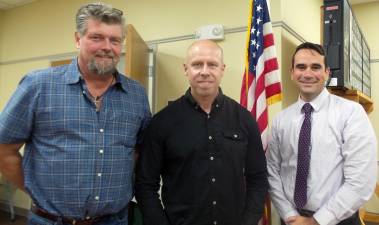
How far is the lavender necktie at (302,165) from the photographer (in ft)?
5.70

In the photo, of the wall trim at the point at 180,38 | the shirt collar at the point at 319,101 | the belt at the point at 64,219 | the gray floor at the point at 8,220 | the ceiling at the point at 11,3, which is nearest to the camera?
the belt at the point at 64,219

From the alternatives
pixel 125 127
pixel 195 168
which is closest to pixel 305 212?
pixel 195 168

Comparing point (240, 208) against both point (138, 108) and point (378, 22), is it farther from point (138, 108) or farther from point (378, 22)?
point (378, 22)

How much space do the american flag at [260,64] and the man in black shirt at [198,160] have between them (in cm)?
61

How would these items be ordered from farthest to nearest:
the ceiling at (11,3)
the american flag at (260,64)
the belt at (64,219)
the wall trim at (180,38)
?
the ceiling at (11,3) < the wall trim at (180,38) < the american flag at (260,64) < the belt at (64,219)

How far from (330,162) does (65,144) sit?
1.32 meters

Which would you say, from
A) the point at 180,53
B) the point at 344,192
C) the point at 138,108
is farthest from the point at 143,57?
the point at 344,192

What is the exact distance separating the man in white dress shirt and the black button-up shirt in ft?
0.97

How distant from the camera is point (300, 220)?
1.71 m

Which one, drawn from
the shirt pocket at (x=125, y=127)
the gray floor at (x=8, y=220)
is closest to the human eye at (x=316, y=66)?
the shirt pocket at (x=125, y=127)

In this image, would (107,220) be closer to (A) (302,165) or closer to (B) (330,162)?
(A) (302,165)

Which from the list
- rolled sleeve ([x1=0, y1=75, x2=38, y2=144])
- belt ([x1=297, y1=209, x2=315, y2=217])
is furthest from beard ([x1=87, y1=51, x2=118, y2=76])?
belt ([x1=297, y1=209, x2=315, y2=217])

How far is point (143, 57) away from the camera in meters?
2.90

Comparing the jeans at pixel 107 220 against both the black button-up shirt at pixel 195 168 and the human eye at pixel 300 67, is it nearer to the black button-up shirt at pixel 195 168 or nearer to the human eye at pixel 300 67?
the black button-up shirt at pixel 195 168
